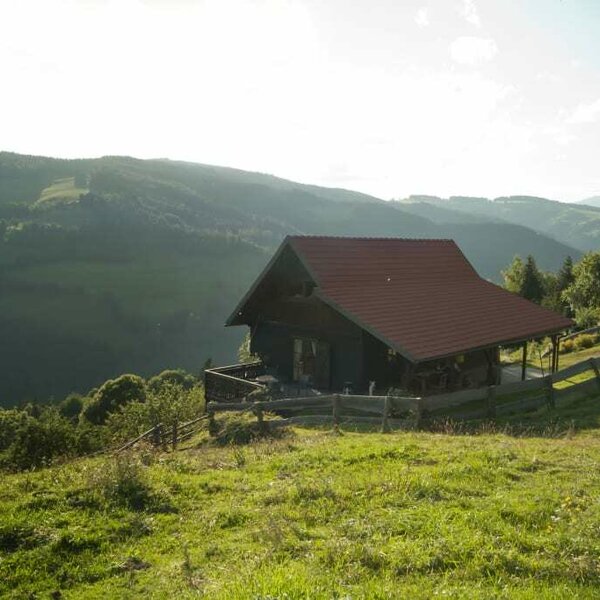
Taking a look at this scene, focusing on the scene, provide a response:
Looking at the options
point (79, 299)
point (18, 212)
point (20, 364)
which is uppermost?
point (18, 212)

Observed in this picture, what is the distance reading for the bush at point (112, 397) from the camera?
144 ft

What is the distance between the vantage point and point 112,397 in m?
45.1

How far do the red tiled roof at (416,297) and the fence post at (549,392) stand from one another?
12.8 ft

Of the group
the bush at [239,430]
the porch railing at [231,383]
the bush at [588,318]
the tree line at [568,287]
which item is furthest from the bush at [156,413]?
the tree line at [568,287]

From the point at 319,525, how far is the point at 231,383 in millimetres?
15707

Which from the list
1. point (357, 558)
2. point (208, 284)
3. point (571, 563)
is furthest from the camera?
point (208, 284)

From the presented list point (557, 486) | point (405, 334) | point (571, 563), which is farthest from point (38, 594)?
point (405, 334)

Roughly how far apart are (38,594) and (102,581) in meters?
0.66

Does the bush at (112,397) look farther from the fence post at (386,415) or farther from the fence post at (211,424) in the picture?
the fence post at (386,415)

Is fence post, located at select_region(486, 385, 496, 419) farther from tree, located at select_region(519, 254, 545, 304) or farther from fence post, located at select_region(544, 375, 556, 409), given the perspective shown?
tree, located at select_region(519, 254, 545, 304)

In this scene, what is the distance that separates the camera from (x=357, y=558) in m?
6.11

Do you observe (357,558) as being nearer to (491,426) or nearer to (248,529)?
(248,529)

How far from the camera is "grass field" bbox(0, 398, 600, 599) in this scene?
5664 millimetres

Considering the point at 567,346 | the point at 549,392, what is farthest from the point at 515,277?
the point at 549,392
